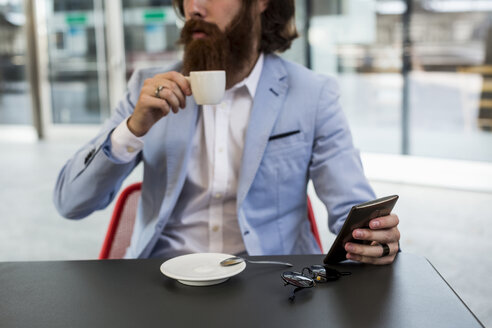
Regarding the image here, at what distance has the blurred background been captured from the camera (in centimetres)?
394

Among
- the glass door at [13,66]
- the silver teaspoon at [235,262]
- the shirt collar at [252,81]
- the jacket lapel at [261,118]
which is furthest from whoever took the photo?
the glass door at [13,66]

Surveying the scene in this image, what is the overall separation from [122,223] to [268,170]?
0.52 meters

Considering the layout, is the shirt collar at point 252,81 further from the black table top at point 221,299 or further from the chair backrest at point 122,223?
the black table top at point 221,299

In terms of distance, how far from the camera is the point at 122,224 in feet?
5.97

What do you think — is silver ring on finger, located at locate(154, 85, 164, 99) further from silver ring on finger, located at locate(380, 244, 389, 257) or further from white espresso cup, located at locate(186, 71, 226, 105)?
silver ring on finger, located at locate(380, 244, 389, 257)

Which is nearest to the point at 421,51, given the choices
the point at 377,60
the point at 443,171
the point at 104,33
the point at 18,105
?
the point at 377,60

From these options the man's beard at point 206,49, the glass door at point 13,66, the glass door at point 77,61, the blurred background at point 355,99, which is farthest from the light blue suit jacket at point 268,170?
the glass door at point 13,66

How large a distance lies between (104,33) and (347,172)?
704 centimetres

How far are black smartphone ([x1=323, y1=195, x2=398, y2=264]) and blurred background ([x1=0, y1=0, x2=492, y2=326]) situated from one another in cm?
192

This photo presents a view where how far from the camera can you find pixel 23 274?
45.0 inches

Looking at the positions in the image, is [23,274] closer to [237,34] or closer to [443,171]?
[237,34]

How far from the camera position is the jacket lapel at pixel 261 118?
156 cm

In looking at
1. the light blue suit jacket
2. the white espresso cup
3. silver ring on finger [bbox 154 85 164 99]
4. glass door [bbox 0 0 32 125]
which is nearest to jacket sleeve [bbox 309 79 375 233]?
the light blue suit jacket

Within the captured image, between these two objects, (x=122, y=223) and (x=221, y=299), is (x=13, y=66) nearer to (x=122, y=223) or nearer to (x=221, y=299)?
(x=122, y=223)
